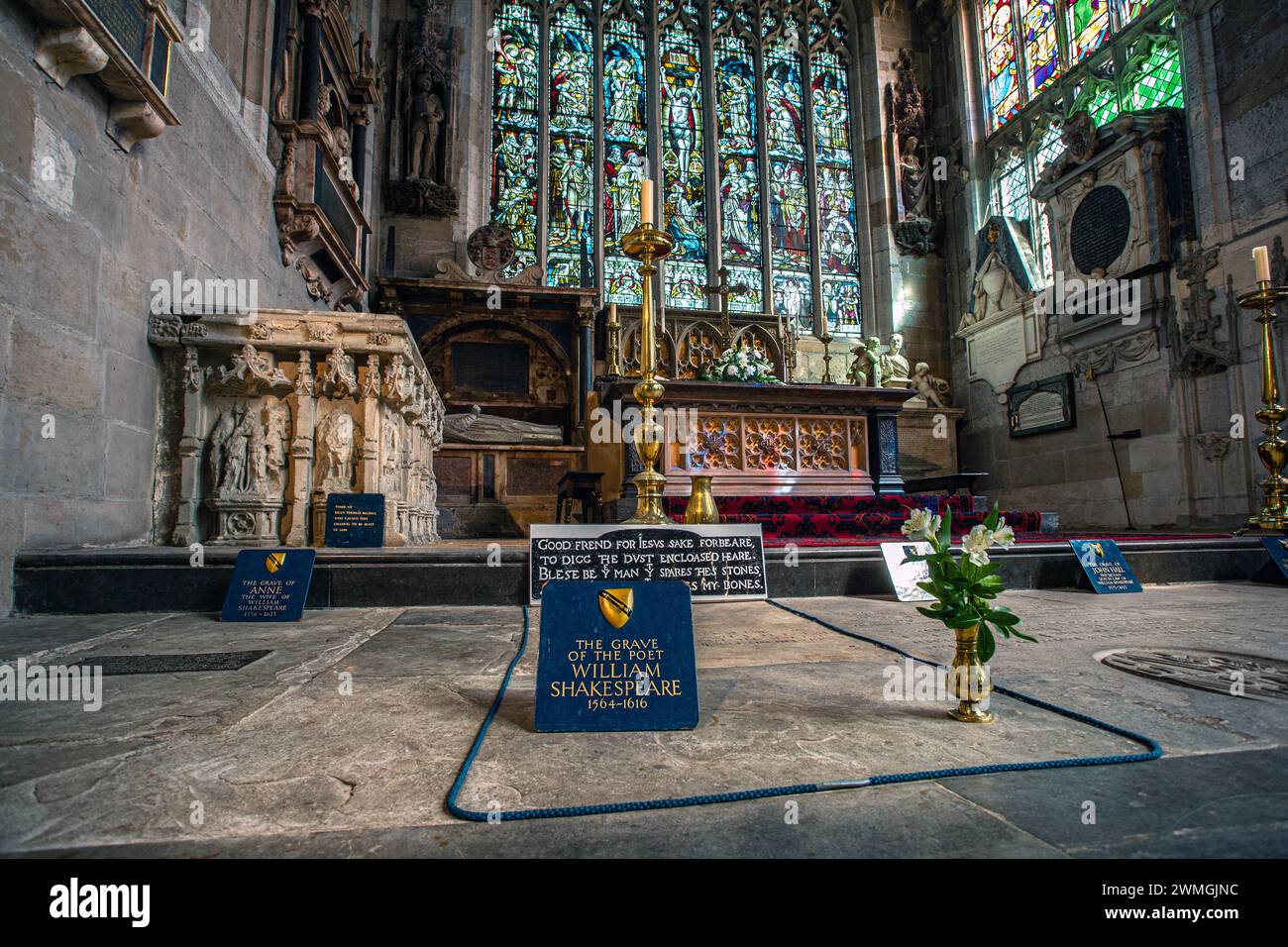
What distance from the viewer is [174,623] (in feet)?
10.5

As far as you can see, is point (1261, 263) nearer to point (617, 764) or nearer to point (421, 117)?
point (617, 764)

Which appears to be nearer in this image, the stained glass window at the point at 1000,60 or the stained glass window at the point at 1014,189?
the stained glass window at the point at 1014,189

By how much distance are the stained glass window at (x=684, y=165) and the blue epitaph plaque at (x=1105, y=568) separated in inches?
380

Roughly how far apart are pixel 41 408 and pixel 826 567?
4553 mm

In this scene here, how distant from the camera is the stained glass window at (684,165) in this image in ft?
44.5

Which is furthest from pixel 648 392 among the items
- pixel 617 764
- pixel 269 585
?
pixel 617 764

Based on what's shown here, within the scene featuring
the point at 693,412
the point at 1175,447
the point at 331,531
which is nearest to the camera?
the point at 331,531

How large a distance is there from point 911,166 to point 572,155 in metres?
7.35

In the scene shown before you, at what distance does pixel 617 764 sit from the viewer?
1392 mm

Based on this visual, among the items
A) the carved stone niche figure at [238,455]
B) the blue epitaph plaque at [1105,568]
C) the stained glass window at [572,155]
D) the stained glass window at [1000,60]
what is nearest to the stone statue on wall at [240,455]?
the carved stone niche figure at [238,455]

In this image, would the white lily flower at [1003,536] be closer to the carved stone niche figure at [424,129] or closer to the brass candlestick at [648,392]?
the brass candlestick at [648,392]

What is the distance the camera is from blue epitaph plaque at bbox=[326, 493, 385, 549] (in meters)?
4.40
